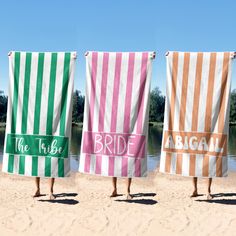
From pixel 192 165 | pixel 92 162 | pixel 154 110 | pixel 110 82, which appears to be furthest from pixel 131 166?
pixel 154 110

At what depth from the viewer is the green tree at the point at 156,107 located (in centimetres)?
7428

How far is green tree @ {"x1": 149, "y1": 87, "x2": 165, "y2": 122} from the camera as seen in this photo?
7428 centimetres

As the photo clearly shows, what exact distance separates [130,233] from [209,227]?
4.75ft

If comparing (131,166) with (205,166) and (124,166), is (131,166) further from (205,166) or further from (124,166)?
(205,166)

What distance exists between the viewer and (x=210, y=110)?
7750 mm

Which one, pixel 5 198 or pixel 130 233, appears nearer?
pixel 130 233

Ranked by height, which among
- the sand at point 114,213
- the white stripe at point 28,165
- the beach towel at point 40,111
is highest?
the beach towel at point 40,111

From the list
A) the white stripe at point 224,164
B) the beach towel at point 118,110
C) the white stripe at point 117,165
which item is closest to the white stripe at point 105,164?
the beach towel at point 118,110

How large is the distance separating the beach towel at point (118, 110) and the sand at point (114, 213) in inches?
33.1

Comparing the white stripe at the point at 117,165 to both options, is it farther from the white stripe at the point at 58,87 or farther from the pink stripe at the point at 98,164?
the white stripe at the point at 58,87

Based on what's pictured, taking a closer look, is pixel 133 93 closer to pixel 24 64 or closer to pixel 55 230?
pixel 24 64

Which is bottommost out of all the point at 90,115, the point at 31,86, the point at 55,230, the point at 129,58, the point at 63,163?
the point at 55,230

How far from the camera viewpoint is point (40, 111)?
25.9 feet

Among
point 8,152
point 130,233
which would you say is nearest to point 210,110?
point 130,233
